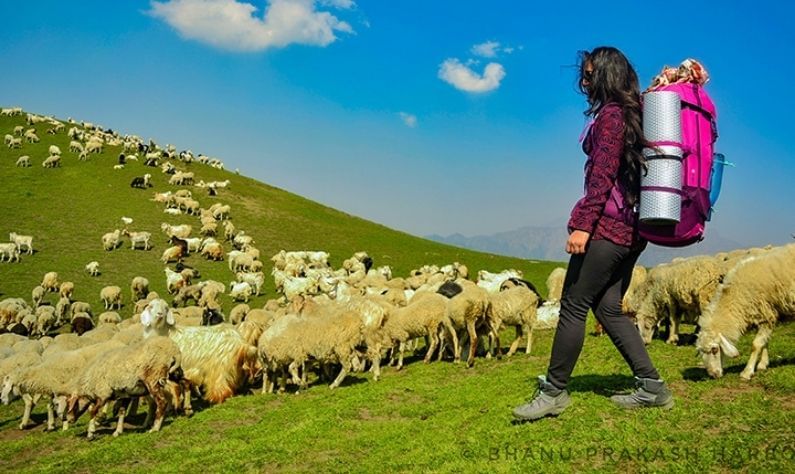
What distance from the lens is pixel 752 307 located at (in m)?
8.02

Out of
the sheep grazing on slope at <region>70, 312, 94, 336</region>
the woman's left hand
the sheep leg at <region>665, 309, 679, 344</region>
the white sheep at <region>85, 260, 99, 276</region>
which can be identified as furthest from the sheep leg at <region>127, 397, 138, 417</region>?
the white sheep at <region>85, 260, 99, 276</region>

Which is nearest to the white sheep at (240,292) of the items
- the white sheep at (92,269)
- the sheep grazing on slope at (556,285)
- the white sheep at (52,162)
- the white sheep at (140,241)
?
the white sheep at (92,269)

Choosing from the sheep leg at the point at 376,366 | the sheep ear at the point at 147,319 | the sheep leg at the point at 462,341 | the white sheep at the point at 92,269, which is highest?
the sheep leg at the point at 462,341

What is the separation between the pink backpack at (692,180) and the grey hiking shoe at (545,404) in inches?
74.4

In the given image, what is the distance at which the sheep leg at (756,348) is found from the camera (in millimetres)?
Answer: 7430

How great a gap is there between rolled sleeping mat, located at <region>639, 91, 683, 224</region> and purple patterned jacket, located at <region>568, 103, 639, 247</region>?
9.3 inches

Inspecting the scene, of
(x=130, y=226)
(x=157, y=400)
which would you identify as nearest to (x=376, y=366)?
(x=157, y=400)

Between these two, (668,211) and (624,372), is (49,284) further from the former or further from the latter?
(668,211)

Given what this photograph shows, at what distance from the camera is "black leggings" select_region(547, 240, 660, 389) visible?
205 inches

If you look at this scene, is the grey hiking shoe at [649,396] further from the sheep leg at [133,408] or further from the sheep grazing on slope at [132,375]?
the sheep leg at [133,408]

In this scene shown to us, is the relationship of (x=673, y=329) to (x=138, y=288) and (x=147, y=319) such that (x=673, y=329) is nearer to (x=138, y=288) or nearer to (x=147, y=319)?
(x=147, y=319)

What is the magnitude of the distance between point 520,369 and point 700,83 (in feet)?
22.6

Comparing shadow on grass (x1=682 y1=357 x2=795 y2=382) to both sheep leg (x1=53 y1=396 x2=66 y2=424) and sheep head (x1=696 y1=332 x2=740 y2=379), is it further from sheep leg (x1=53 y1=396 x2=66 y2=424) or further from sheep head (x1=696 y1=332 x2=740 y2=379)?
sheep leg (x1=53 y1=396 x2=66 y2=424)

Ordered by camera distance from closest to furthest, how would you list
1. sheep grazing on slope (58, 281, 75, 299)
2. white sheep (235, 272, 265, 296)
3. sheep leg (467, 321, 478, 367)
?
sheep leg (467, 321, 478, 367)
sheep grazing on slope (58, 281, 75, 299)
white sheep (235, 272, 265, 296)
